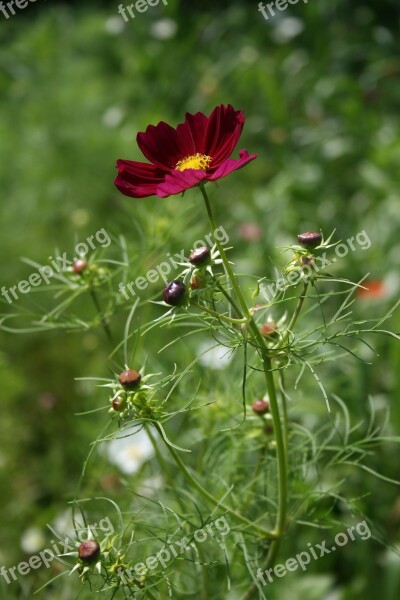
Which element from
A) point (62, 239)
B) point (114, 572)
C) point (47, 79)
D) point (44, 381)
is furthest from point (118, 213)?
point (114, 572)

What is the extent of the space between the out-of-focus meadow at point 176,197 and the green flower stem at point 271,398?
0.78 ft

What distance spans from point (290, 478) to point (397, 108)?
179 centimetres

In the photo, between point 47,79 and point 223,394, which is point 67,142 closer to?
point 47,79

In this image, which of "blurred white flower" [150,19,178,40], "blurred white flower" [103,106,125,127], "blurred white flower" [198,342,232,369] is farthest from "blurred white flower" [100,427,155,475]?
"blurred white flower" [150,19,178,40]

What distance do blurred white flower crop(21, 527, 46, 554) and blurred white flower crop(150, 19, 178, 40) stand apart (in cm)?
194

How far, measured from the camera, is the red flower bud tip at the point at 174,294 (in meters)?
0.54

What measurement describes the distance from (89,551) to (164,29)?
95.3 inches

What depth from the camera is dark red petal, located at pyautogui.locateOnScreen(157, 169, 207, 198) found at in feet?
1.69

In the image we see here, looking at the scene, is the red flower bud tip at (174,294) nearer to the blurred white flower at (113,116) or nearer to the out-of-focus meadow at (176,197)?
the out-of-focus meadow at (176,197)

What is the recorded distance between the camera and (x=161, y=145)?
2.03 ft

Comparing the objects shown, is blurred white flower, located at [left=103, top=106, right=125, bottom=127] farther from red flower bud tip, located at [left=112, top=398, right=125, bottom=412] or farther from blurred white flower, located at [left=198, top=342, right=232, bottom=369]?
red flower bud tip, located at [left=112, top=398, right=125, bottom=412]

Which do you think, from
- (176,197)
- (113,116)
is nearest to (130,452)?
(176,197)

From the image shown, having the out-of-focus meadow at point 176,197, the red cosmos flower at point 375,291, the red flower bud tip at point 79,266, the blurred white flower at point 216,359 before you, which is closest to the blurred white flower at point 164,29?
the out-of-focus meadow at point 176,197

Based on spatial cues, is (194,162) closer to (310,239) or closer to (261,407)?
(310,239)
